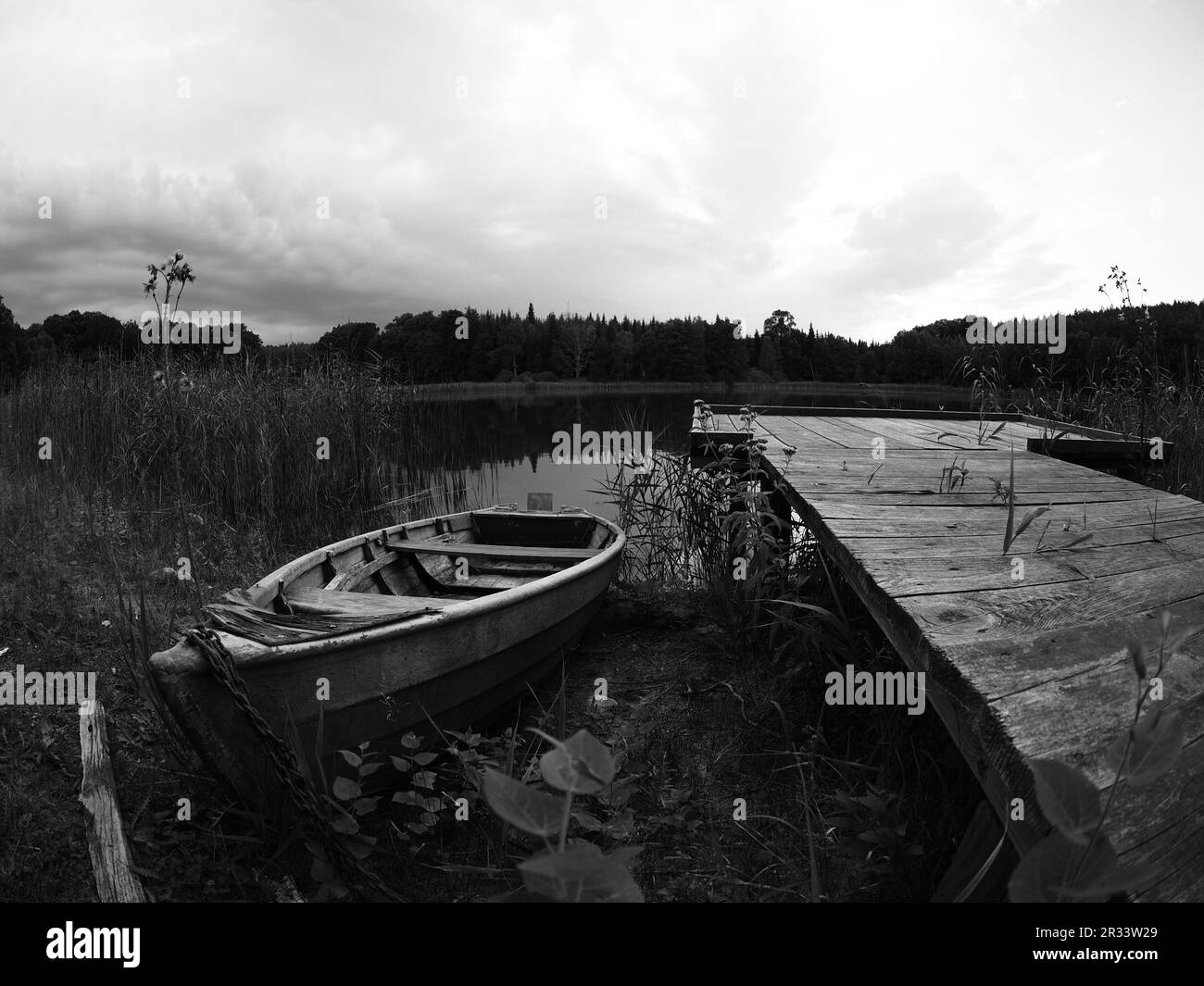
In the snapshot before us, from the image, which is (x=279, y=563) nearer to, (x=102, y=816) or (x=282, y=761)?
(x=102, y=816)

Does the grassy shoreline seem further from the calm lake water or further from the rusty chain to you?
the rusty chain

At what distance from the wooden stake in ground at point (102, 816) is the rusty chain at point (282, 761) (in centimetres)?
47

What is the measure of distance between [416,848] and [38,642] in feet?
8.81

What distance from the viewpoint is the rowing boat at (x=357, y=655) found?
7.74 feet

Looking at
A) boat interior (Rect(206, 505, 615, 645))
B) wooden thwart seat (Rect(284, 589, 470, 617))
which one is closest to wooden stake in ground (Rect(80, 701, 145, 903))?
boat interior (Rect(206, 505, 615, 645))

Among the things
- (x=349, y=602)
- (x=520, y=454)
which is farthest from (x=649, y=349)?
(x=349, y=602)

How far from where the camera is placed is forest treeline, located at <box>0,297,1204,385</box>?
24.5 ft

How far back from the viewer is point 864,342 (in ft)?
122

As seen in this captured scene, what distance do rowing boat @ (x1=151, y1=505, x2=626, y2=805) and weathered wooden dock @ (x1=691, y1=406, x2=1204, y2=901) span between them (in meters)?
1.49

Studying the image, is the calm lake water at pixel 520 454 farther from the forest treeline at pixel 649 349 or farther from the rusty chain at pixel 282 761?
the rusty chain at pixel 282 761
